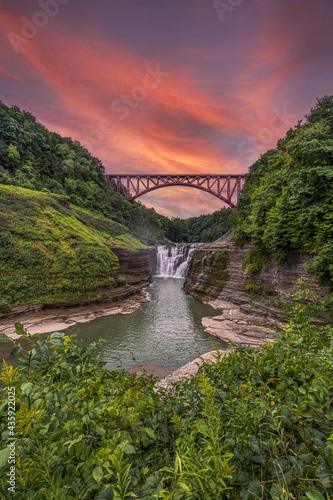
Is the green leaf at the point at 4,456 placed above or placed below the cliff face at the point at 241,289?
above

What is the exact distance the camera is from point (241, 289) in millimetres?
18797

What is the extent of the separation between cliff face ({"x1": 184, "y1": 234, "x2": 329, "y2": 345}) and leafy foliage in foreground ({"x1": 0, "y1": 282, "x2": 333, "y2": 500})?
30.5 ft

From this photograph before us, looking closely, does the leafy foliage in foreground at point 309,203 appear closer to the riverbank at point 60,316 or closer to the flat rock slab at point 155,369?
the flat rock slab at point 155,369

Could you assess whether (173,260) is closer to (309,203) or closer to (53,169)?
(53,169)

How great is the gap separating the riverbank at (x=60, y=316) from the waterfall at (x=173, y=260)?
825 inches

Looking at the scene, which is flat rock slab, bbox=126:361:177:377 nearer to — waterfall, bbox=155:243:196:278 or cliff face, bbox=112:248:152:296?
cliff face, bbox=112:248:152:296

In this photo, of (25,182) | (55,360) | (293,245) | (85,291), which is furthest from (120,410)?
(25,182)

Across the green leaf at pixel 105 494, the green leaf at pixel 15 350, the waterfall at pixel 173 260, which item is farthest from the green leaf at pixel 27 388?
the waterfall at pixel 173 260

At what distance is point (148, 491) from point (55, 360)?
135 centimetres

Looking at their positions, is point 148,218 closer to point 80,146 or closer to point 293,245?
point 80,146

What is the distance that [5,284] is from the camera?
14734 mm

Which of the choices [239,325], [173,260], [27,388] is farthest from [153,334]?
[173,260]

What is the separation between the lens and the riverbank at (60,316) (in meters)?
13.0

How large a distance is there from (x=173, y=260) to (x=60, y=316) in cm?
2816
